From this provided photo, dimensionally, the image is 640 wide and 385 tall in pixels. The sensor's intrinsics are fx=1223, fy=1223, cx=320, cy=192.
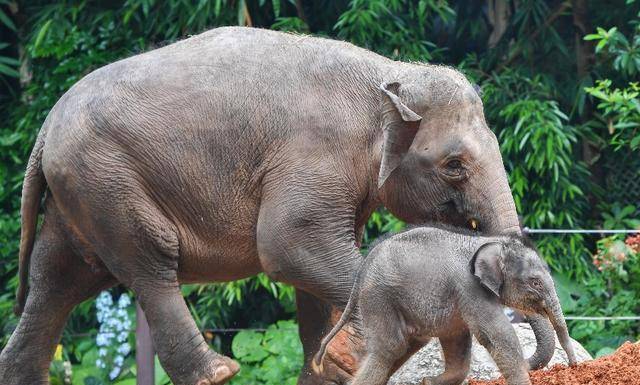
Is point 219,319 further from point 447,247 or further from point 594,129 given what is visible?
point 447,247

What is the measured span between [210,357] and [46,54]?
433 cm

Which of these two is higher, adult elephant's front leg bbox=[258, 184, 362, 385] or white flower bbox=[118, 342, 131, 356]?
adult elephant's front leg bbox=[258, 184, 362, 385]

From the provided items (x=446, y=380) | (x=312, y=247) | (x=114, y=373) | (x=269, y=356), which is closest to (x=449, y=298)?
(x=446, y=380)

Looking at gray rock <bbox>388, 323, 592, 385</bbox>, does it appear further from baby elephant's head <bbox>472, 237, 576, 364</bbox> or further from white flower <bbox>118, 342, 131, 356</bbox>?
white flower <bbox>118, 342, 131, 356</bbox>

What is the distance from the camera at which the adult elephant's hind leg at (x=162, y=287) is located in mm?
4531

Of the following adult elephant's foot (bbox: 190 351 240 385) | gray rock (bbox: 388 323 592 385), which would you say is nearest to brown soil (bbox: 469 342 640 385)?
gray rock (bbox: 388 323 592 385)

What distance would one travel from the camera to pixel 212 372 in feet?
14.8

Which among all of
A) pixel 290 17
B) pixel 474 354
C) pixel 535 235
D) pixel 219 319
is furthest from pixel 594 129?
pixel 474 354

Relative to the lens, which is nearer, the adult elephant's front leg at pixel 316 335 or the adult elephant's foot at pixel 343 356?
the adult elephant's foot at pixel 343 356

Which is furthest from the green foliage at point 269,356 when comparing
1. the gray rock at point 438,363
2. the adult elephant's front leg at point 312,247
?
the adult elephant's front leg at point 312,247

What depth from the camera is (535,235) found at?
8172mm

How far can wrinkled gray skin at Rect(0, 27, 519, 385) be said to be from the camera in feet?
14.5

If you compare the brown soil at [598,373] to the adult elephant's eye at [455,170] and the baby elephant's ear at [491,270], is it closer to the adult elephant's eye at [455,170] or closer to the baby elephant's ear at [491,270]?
the baby elephant's ear at [491,270]

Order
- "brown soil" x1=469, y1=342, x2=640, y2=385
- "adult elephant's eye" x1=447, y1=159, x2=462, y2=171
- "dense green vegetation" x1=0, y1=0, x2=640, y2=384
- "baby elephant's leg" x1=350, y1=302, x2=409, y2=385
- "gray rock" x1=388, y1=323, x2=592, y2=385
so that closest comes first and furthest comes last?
"baby elephant's leg" x1=350, y1=302, x2=409, y2=385 → "brown soil" x1=469, y1=342, x2=640, y2=385 → "adult elephant's eye" x1=447, y1=159, x2=462, y2=171 → "gray rock" x1=388, y1=323, x2=592, y2=385 → "dense green vegetation" x1=0, y1=0, x2=640, y2=384
